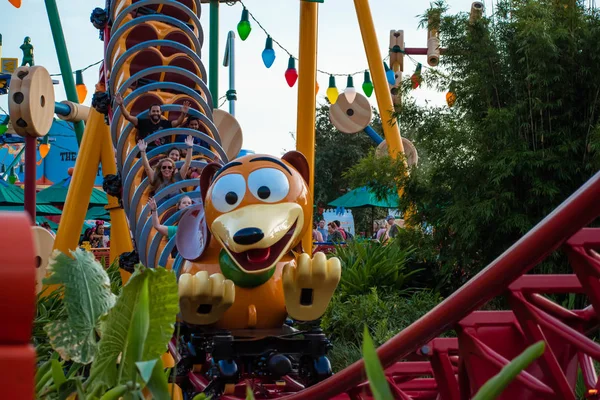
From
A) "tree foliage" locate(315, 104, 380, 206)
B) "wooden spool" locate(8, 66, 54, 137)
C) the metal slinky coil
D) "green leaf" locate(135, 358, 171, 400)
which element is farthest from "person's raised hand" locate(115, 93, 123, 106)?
"tree foliage" locate(315, 104, 380, 206)

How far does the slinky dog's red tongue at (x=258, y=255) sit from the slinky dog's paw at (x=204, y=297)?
176 mm

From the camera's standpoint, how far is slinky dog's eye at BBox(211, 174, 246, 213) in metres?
4.34

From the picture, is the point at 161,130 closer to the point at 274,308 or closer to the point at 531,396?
the point at 274,308

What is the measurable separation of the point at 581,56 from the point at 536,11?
504 mm

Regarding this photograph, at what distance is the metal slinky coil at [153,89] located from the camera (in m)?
→ 5.78

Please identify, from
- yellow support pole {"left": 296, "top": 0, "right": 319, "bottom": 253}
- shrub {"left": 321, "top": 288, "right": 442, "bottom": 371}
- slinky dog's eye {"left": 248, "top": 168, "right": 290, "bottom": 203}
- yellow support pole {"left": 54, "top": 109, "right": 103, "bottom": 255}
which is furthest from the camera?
yellow support pole {"left": 54, "top": 109, "right": 103, "bottom": 255}

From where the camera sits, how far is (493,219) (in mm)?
6129

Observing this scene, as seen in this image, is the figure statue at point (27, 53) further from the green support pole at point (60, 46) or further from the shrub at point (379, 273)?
the shrub at point (379, 273)

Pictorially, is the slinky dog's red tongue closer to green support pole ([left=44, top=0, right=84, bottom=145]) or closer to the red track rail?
the red track rail

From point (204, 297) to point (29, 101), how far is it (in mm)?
3702

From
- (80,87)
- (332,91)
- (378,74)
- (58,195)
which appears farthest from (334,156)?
(378,74)

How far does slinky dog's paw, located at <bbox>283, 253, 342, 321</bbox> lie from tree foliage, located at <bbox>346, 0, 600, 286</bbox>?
2280 mm

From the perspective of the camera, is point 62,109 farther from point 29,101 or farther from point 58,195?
point 58,195

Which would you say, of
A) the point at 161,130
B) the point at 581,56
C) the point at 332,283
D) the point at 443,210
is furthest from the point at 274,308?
the point at 581,56
